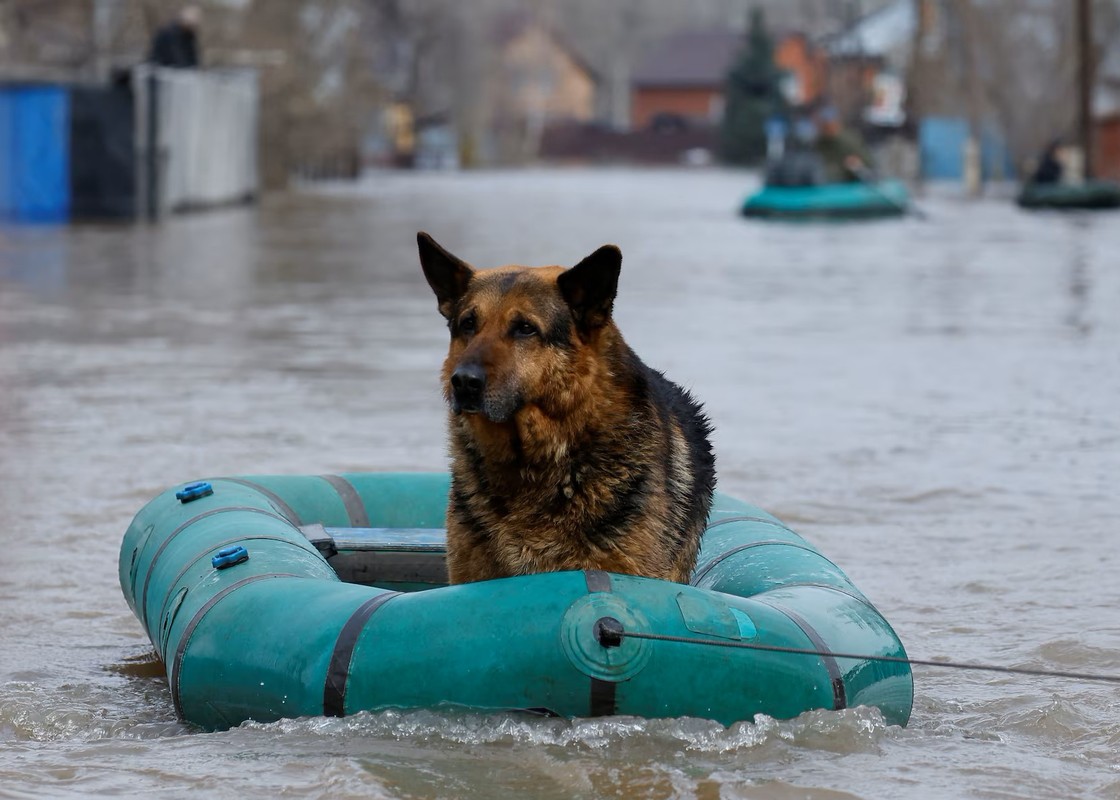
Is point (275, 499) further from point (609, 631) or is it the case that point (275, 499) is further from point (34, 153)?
point (34, 153)

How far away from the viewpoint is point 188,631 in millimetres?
6191

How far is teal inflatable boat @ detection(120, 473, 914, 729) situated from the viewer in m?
5.68

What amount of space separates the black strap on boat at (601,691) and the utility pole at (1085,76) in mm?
43305

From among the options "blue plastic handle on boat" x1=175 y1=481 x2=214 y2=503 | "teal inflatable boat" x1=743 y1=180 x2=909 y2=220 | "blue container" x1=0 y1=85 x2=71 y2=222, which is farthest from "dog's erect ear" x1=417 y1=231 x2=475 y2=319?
"teal inflatable boat" x1=743 y1=180 x2=909 y2=220

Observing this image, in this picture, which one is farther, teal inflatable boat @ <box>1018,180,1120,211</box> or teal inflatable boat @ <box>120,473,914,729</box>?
teal inflatable boat @ <box>1018,180,1120,211</box>

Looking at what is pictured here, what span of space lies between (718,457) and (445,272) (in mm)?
5550

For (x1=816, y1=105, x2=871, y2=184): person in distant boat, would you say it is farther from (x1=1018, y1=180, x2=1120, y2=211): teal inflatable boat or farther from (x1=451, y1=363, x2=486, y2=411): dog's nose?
(x1=451, y1=363, x2=486, y2=411): dog's nose

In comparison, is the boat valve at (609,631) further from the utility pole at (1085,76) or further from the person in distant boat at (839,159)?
the utility pole at (1085,76)

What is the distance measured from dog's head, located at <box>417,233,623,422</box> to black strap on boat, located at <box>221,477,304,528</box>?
69.4 inches

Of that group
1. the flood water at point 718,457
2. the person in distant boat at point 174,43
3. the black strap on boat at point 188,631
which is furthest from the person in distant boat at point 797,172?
the black strap on boat at point 188,631

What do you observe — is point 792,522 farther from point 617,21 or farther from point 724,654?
point 617,21

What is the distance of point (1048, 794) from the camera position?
18.7ft

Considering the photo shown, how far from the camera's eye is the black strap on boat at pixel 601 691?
5.67m

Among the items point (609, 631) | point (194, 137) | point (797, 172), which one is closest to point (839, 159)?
point (797, 172)
